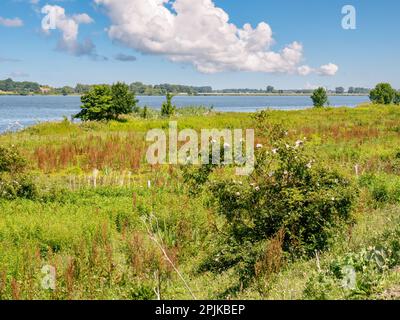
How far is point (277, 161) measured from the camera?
24.6 feet

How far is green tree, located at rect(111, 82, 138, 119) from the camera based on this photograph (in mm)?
37781

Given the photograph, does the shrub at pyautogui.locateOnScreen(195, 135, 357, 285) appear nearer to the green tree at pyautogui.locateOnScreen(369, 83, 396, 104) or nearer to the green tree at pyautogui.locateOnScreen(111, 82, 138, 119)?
the green tree at pyautogui.locateOnScreen(111, 82, 138, 119)

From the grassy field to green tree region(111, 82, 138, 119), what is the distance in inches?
793

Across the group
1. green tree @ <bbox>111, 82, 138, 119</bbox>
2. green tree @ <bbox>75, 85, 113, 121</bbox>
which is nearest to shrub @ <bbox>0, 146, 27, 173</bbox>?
green tree @ <bbox>75, 85, 113, 121</bbox>

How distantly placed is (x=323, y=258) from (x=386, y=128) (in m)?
23.2

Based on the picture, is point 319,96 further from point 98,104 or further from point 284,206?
point 284,206

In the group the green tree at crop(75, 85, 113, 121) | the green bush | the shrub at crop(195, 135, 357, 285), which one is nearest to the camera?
the shrub at crop(195, 135, 357, 285)

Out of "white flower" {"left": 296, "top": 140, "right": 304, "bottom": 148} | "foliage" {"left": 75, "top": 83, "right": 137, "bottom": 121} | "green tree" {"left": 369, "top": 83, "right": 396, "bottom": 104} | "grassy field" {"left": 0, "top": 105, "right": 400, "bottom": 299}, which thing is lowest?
"grassy field" {"left": 0, "top": 105, "right": 400, "bottom": 299}

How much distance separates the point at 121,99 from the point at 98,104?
2003mm

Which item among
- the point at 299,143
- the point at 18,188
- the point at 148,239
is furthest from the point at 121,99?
the point at 299,143

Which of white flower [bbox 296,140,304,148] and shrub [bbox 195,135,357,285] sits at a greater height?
white flower [bbox 296,140,304,148]

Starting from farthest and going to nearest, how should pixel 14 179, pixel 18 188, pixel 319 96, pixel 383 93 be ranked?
pixel 383 93
pixel 319 96
pixel 14 179
pixel 18 188

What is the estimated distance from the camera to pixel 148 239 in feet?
28.2

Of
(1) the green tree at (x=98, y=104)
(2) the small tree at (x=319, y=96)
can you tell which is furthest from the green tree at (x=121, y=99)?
(2) the small tree at (x=319, y=96)
